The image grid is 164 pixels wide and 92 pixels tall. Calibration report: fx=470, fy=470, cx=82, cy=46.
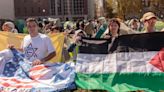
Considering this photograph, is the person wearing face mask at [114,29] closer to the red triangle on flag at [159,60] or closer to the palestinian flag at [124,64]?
the palestinian flag at [124,64]

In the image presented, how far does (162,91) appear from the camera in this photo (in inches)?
298

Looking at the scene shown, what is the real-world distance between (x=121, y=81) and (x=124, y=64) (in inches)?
12.3

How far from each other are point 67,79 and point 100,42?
89 centimetres

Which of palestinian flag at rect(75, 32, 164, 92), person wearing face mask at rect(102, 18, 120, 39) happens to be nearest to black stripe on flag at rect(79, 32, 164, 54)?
palestinian flag at rect(75, 32, 164, 92)

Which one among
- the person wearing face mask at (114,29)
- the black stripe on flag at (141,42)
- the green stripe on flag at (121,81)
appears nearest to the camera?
the green stripe on flag at (121,81)

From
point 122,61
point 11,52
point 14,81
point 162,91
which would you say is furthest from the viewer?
point 11,52

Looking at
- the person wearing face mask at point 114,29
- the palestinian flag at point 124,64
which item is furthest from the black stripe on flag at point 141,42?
the person wearing face mask at point 114,29

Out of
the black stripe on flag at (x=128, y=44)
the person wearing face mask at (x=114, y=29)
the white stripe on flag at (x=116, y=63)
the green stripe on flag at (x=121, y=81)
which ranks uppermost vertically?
the person wearing face mask at (x=114, y=29)

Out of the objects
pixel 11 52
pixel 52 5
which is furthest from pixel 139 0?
pixel 11 52

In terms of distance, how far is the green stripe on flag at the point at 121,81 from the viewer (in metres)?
7.82

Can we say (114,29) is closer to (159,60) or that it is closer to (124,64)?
Result: (124,64)

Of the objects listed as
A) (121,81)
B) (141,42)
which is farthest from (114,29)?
(121,81)

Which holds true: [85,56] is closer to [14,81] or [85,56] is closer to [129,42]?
[129,42]

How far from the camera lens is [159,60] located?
795 cm
